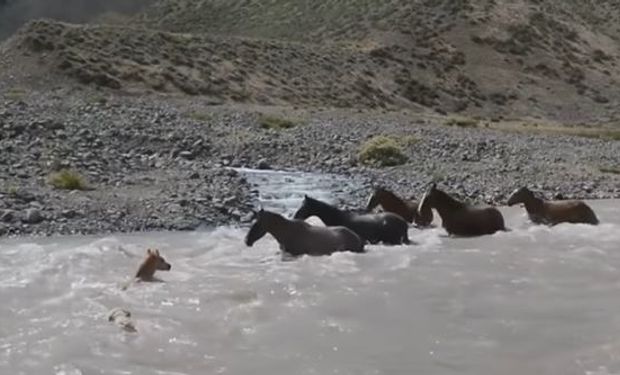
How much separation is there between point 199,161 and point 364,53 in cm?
4161

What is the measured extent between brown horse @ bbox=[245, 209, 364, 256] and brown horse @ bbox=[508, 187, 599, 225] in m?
5.30

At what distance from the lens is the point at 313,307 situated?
12883 mm

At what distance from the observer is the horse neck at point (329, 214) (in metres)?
17.6

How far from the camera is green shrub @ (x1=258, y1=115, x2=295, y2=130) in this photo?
3900 centimetres

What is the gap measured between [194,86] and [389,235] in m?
39.3

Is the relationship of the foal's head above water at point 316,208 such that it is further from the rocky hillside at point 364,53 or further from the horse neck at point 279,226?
the rocky hillside at point 364,53

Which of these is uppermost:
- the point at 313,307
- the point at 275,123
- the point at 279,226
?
the point at 313,307

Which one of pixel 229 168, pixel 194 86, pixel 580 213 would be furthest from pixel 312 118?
pixel 580 213

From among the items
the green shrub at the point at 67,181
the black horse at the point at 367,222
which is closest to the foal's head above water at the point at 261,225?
the black horse at the point at 367,222

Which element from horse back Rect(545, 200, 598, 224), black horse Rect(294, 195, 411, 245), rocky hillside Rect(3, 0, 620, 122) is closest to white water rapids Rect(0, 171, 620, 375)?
black horse Rect(294, 195, 411, 245)

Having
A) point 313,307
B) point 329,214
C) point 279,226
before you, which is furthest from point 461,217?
point 313,307

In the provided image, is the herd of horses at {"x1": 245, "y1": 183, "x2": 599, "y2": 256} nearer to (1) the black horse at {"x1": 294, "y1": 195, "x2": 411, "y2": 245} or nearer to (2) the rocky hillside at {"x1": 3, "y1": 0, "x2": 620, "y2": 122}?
(1) the black horse at {"x1": 294, "y1": 195, "x2": 411, "y2": 245}

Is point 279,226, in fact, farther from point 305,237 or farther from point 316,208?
point 316,208

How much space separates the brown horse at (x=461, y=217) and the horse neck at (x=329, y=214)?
6.94 ft
